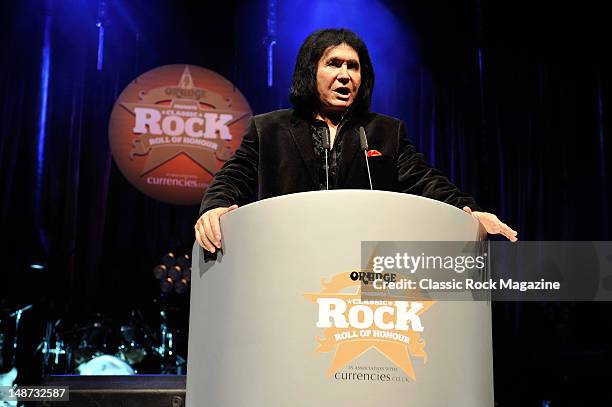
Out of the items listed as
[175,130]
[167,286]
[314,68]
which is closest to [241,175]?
[314,68]

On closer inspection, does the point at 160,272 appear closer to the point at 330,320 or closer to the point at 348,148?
the point at 348,148

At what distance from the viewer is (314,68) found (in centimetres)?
203

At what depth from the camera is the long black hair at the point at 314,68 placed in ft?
6.61

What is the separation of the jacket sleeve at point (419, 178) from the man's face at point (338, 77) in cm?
19

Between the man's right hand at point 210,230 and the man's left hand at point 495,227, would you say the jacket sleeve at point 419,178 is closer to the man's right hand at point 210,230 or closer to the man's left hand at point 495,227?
the man's left hand at point 495,227

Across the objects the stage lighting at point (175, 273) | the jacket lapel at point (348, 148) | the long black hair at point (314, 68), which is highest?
the long black hair at point (314, 68)

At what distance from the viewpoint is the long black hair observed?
2014 mm

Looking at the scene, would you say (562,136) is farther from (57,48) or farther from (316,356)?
(316,356)

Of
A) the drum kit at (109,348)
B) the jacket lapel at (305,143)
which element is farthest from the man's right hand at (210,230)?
the drum kit at (109,348)

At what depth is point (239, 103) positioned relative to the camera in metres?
5.51

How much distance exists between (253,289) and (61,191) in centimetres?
438

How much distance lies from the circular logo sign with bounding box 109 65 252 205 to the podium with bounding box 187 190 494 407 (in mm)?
4132

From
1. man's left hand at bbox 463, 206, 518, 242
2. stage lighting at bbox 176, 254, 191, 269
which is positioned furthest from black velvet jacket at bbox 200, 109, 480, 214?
stage lighting at bbox 176, 254, 191, 269

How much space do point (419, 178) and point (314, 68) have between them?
0.46 meters
